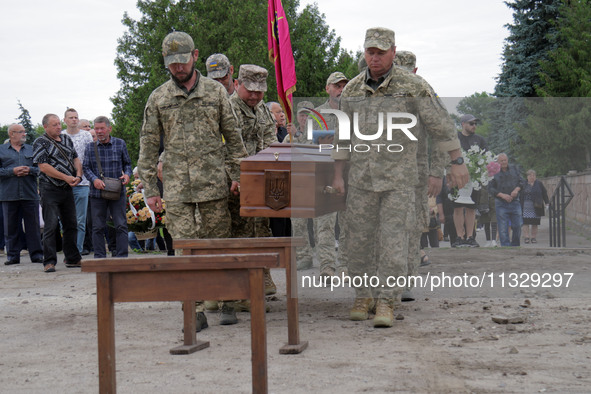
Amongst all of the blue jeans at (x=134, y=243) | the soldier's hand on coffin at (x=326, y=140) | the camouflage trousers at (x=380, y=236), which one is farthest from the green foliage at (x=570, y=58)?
A: the camouflage trousers at (x=380, y=236)

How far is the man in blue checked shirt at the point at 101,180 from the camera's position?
36.9 feet

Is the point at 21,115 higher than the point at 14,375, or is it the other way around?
the point at 21,115

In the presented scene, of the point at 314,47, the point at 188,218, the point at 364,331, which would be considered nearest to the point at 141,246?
the point at 188,218

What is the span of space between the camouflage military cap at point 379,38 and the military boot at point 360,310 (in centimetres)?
210

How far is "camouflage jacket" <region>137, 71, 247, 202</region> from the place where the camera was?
666 centimetres

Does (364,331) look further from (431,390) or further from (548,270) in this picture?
(548,270)

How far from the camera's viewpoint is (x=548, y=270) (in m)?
8.01

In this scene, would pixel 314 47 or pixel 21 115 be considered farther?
pixel 21 115

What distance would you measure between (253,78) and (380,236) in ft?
6.63

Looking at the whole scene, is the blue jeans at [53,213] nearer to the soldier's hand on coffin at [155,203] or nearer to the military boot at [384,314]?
the soldier's hand on coffin at [155,203]

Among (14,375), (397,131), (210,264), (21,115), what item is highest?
(21,115)

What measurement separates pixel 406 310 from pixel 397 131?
5.50 ft

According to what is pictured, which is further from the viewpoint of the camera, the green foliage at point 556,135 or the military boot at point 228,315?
the green foliage at point 556,135

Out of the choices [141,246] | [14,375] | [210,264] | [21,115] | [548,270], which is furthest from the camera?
[21,115]
